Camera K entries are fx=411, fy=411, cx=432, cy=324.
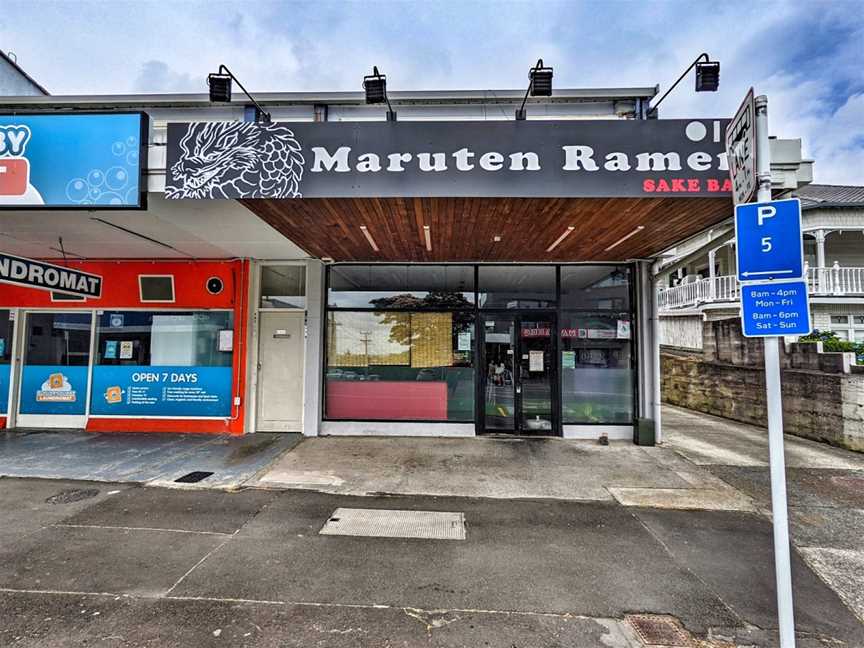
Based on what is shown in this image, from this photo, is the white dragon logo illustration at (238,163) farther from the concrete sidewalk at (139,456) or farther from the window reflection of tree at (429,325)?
the window reflection of tree at (429,325)

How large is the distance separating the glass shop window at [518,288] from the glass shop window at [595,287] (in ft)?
0.87

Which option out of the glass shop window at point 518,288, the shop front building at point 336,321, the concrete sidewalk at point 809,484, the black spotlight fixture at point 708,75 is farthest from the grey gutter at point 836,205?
the black spotlight fixture at point 708,75

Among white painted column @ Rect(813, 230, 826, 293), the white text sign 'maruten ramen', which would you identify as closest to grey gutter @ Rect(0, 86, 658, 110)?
the white text sign 'maruten ramen'

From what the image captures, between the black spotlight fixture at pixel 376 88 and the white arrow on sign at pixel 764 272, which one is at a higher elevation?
the black spotlight fixture at pixel 376 88

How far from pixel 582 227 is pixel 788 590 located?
14.0 feet

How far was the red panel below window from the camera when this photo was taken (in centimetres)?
775

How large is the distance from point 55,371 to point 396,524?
8015 mm

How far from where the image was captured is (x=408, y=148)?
4.39 m

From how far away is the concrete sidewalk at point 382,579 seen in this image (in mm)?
2596

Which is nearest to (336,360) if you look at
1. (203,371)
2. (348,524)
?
(203,371)

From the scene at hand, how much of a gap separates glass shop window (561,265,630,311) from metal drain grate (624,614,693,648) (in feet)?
18.5

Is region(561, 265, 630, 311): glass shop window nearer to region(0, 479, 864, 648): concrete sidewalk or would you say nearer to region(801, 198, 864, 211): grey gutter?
region(0, 479, 864, 648): concrete sidewalk

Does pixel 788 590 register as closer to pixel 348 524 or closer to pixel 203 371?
pixel 348 524

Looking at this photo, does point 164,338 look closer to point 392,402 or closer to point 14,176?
point 14,176
